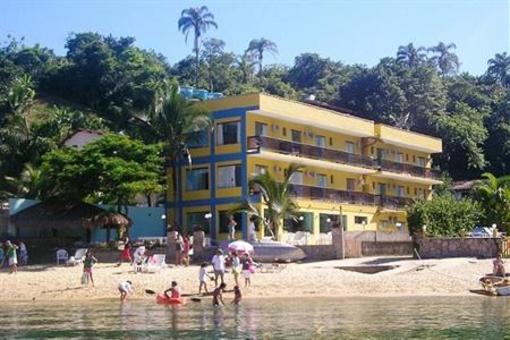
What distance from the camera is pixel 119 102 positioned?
85.4 m

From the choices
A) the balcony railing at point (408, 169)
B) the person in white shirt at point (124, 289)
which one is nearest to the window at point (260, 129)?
the balcony railing at point (408, 169)

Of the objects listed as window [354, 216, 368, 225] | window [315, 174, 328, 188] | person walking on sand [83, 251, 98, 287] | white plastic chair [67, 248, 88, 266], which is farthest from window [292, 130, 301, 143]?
person walking on sand [83, 251, 98, 287]

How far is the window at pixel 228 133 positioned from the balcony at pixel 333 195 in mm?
4634

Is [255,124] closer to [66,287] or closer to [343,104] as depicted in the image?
[66,287]

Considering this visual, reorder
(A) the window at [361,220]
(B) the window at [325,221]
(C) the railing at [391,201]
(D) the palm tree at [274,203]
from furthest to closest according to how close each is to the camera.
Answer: (C) the railing at [391,201], (A) the window at [361,220], (B) the window at [325,221], (D) the palm tree at [274,203]

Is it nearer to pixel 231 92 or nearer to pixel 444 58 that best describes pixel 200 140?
pixel 231 92

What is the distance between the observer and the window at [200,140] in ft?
167

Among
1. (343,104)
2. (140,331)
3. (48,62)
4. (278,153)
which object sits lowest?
(140,331)

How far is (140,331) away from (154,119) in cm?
2981

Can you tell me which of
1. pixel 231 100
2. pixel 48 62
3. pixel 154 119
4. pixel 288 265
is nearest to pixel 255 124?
pixel 231 100

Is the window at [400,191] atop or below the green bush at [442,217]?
atop

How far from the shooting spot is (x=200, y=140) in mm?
51594

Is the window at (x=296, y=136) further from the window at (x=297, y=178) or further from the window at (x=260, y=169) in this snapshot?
the window at (x=260, y=169)

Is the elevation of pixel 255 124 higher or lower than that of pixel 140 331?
higher
